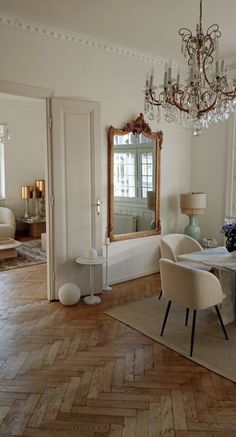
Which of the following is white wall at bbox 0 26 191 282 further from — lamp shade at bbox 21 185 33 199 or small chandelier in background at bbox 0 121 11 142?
small chandelier in background at bbox 0 121 11 142

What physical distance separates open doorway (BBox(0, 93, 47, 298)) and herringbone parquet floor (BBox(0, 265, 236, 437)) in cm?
442

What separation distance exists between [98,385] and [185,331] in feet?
3.76

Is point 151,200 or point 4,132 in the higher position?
point 4,132

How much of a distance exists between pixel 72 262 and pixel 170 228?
A: 188cm

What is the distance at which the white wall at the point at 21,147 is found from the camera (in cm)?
822

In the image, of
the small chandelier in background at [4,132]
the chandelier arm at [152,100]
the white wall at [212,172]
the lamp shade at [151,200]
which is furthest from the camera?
the small chandelier in background at [4,132]

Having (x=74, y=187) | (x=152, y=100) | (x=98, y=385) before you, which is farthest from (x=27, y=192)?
(x=98, y=385)

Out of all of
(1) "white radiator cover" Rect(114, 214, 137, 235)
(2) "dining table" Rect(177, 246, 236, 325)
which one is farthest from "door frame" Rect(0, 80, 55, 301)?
(2) "dining table" Rect(177, 246, 236, 325)

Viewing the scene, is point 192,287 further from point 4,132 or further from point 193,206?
point 4,132

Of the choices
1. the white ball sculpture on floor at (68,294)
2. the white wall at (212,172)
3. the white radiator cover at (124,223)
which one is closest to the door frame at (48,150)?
the white ball sculpture on floor at (68,294)

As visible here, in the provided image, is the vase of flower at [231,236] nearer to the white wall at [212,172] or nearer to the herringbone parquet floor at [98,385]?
the herringbone parquet floor at [98,385]

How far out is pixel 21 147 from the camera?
845 cm

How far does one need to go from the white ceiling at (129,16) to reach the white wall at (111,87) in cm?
24

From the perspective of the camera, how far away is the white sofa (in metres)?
7.27
